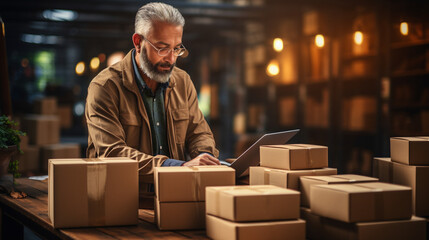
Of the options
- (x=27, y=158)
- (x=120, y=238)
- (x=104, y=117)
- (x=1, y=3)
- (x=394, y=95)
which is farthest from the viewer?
(x=1, y=3)

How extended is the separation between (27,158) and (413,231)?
6309mm

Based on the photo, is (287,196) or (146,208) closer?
(287,196)

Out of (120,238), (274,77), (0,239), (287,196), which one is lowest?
(0,239)

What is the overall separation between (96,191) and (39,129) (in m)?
5.80

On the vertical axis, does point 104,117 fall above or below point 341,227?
above

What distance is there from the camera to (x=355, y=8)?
6293 millimetres

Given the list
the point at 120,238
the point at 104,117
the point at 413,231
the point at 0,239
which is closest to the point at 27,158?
the point at 0,239

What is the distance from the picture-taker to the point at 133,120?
95.0 inches

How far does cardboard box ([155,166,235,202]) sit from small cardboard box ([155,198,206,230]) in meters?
0.02

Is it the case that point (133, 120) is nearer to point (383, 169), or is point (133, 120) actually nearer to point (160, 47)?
point (160, 47)

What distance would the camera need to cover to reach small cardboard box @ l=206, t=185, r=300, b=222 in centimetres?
140

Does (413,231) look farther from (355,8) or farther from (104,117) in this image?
(355,8)

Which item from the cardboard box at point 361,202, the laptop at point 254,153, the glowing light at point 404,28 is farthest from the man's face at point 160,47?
the glowing light at point 404,28

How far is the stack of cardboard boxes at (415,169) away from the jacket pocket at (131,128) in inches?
47.5
